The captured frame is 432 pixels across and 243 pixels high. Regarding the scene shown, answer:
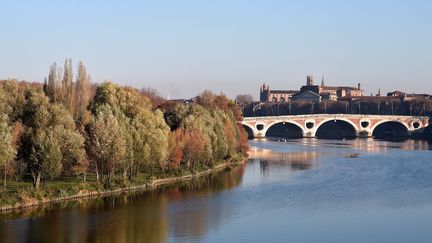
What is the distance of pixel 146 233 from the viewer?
2550 cm

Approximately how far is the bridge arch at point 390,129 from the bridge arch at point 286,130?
970 centimetres

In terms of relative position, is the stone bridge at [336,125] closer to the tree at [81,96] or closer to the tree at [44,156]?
the tree at [81,96]

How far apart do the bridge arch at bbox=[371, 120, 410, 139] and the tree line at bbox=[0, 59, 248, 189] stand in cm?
5133

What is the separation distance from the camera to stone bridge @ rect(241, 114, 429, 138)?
84688 millimetres

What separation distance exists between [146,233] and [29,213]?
18.3 feet

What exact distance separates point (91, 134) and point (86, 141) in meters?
0.44

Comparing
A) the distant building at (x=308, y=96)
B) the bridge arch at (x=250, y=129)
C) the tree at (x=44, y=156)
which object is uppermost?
the distant building at (x=308, y=96)

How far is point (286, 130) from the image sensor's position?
98375 mm

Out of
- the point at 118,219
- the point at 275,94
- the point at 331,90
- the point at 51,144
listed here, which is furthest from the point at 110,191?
the point at 275,94

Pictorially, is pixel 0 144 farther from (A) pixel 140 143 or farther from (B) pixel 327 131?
(B) pixel 327 131

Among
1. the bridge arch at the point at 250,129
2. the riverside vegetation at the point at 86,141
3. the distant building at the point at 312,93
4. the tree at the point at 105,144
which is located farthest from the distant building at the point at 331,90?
the tree at the point at 105,144

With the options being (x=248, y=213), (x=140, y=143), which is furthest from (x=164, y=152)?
(x=248, y=213)

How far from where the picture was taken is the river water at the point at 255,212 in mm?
25109

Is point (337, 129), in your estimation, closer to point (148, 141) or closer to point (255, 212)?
point (148, 141)
